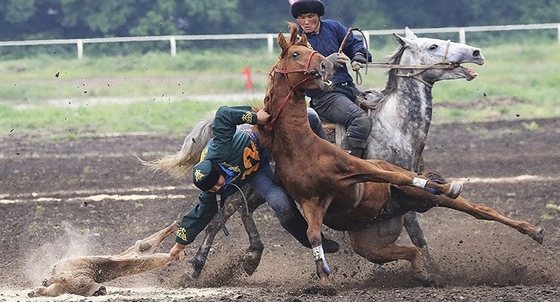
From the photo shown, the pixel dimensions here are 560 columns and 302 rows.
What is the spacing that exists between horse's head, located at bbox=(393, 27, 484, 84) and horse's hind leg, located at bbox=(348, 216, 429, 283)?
132 centimetres

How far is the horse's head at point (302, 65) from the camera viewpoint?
701 centimetres

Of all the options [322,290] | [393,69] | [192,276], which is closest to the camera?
[322,290]

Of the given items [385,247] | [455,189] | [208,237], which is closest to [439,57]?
[455,189]

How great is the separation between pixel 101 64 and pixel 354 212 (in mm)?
20624

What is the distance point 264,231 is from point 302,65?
376 centimetres

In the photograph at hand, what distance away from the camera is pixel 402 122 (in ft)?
28.1

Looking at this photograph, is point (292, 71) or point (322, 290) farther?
point (292, 71)

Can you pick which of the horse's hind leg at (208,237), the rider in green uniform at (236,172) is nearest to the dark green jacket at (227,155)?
the rider in green uniform at (236,172)

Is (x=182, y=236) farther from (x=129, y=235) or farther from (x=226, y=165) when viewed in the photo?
(x=129, y=235)

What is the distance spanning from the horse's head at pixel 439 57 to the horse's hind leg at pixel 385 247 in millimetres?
1322

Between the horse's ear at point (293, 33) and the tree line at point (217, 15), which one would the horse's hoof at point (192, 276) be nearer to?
the horse's ear at point (293, 33)

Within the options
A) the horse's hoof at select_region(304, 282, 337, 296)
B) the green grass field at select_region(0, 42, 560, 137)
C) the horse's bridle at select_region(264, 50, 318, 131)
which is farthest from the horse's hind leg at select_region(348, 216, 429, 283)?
the green grass field at select_region(0, 42, 560, 137)

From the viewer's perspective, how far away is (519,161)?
14.4 meters

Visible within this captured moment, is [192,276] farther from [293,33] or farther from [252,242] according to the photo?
[293,33]
